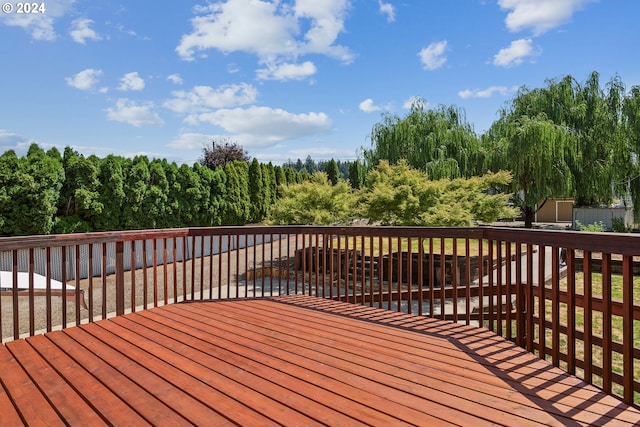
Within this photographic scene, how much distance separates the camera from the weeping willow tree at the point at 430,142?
38.8 feet

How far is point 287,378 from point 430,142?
1124 cm

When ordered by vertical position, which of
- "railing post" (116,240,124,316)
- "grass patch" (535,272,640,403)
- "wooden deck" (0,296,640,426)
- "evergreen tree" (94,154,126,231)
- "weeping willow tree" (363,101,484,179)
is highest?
"weeping willow tree" (363,101,484,179)

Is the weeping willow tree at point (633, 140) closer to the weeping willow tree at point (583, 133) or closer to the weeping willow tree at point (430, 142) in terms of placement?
the weeping willow tree at point (583, 133)

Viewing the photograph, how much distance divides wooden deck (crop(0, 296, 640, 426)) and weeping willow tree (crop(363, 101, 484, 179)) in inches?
383

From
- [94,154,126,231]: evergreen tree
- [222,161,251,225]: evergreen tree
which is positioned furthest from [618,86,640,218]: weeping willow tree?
[94,154,126,231]: evergreen tree

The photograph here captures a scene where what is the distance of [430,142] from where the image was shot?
11.9m

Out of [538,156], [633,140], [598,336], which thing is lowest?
[598,336]

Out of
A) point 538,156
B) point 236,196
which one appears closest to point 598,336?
point 538,156

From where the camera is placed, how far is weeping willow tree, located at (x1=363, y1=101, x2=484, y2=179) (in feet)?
38.8

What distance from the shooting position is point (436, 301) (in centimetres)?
554

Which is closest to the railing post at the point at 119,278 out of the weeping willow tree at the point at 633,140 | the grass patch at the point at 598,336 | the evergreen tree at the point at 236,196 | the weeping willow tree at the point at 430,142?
the grass patch at the point at 598,336

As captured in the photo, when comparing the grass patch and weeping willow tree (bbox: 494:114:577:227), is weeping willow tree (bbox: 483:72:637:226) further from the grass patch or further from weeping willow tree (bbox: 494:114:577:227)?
the grass patch

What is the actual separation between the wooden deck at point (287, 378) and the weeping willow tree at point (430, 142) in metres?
9.74

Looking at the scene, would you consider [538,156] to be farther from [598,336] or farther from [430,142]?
[598,336]
